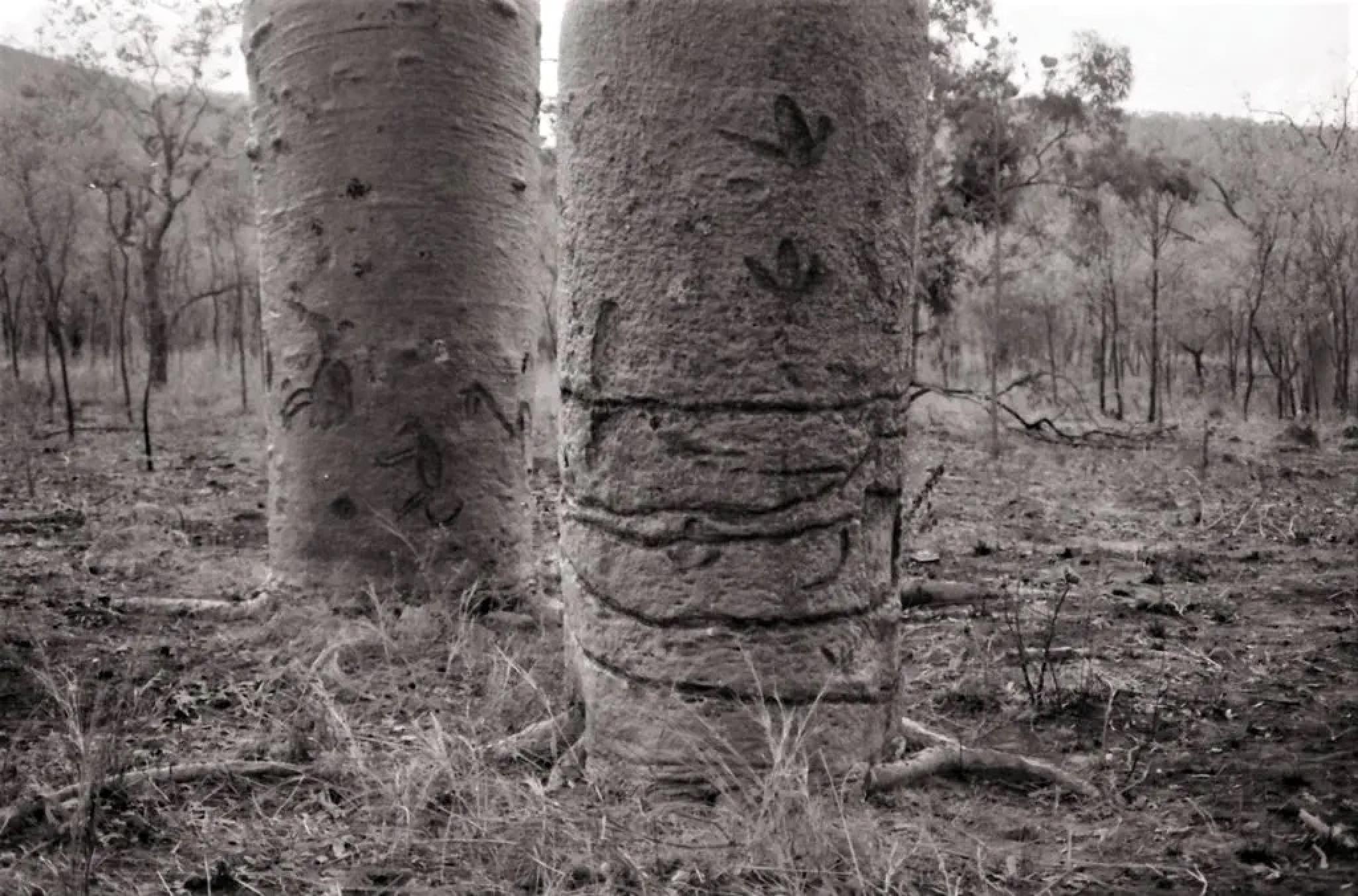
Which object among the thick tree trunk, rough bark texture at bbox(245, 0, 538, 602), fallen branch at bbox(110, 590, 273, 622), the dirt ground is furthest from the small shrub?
the thick tree trunk

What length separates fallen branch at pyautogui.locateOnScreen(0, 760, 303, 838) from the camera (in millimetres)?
2324

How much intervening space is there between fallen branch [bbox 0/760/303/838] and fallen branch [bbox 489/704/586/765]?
458mm

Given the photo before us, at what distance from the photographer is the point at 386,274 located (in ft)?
13.3

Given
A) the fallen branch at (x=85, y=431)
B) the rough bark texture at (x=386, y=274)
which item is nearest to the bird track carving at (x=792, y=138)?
the rough bark texture at (x=386, y=274)

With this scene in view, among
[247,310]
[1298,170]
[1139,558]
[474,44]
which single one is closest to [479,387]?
[474,44]

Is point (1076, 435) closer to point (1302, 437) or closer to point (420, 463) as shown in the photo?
point (1302, 437)

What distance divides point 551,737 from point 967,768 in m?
0.87

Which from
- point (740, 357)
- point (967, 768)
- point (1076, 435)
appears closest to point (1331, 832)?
point (967, 768)

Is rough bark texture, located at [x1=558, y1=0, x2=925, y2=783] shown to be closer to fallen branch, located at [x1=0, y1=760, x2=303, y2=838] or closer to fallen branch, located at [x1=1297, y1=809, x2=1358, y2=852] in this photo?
fallen branch, located at [x1=0, y1=760, x2=303, y2=838]

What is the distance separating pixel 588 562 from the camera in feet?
8.91

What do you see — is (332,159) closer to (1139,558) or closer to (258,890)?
(258,890)

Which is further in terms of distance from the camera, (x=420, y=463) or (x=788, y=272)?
(x=420, y=463)

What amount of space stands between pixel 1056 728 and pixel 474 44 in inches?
107

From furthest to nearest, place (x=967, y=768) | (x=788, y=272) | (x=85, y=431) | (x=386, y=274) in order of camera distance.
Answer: (x=85, y=431), (x=386, y=274), (x=967, y=768), (x=788, y=272)
